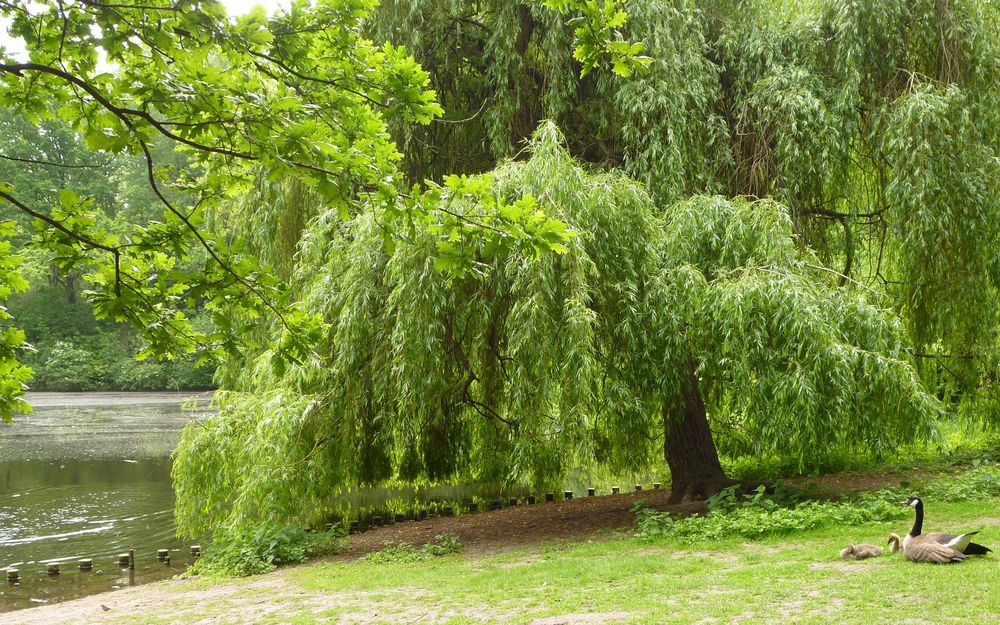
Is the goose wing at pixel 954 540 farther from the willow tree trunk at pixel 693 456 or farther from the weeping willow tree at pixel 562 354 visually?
the willow tree trunk at pixel 693 456

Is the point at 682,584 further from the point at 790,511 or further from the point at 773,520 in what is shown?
the point at 790,511

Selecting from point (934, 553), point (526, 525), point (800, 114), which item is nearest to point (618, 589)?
point (934, 553)

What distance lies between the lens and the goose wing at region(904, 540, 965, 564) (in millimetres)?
6371

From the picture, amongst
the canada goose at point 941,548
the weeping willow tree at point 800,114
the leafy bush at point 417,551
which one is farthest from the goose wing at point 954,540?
the leafy bush at point 417,551

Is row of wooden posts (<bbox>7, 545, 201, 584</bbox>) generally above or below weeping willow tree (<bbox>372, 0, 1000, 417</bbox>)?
below

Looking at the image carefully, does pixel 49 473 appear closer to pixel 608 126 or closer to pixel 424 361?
pixel 424 361

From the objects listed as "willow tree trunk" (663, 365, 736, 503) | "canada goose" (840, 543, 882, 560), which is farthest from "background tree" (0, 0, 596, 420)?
"willow tree trunk" (663, 365, 736, 503)

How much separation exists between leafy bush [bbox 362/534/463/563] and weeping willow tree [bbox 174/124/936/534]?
2.64 ft

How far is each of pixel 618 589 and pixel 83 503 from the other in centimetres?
1325

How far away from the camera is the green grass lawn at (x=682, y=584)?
18.4 feet

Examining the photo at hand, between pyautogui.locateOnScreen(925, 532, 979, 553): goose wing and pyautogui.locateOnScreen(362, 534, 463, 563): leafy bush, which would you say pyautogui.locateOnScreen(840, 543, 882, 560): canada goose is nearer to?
pyautogui.locateOnScreen(925, 532, 979, 553): goose wing

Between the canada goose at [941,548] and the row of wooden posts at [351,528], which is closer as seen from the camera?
the canada goose at [941,548]

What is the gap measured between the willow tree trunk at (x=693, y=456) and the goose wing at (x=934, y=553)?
412cm

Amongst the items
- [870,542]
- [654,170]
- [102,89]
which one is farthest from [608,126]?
[102,89]
